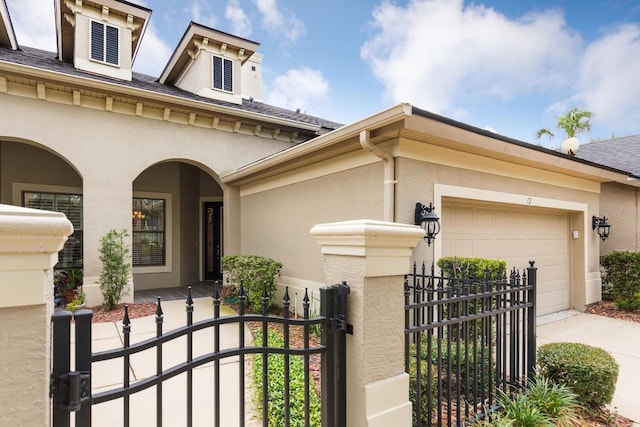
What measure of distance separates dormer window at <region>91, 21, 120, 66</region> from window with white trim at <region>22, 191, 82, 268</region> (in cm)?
380

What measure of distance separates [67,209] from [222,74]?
5.84 meters

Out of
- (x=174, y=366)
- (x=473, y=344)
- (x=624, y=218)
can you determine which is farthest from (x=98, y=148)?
(x=624, y=218)

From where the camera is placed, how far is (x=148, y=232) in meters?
10.5

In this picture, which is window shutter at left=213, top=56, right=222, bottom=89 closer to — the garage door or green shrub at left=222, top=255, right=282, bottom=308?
green shrub at left=222, top=255, right=282, bottom=308

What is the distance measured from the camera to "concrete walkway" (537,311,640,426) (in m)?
Result: 3.76

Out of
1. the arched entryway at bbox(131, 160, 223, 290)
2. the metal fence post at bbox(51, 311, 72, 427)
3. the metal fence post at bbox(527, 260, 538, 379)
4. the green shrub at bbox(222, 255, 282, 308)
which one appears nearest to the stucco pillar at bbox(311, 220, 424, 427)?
the metal fence post at bbox(51, 311, 72, 427)

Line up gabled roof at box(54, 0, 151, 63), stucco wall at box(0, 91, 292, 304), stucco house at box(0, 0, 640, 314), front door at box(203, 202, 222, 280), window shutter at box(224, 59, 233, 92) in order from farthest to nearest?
1. front door at box(203, 202, 222, 280)
2. window shutter at box(224, 59, 233, 92)
3. gabled roof at box(54, 0, 151, 63)
4. stucco wall at box(0, 91, 292, 304)
5. stucco house at box(0, 0, 640, 314)

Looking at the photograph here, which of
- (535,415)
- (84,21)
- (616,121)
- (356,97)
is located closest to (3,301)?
(535,415)

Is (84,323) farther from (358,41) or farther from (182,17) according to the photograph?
(182,17)

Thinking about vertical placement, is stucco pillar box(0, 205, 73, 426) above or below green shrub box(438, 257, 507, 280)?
above

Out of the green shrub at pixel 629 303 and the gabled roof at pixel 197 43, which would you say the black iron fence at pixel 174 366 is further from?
the gabled roof at pixel 197 43

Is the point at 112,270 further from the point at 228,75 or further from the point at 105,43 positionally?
the point at 228,75

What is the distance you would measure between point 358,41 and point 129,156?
1016cm

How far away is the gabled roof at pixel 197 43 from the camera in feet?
32.7
